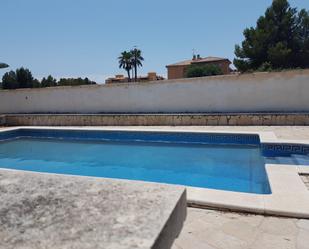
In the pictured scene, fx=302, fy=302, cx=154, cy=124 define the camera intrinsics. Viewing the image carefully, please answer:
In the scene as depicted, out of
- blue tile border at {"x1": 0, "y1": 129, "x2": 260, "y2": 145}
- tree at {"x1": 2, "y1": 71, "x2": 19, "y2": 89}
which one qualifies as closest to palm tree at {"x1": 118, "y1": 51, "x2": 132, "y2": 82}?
tree at {"x1": 2, "y1": 71, "x2": 19, "y2": 89}

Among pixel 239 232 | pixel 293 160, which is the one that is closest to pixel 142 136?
pixel 293 160

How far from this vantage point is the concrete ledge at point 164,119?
10344 millimetres

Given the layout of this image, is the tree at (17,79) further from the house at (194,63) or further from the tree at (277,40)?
the tree at (277,40)

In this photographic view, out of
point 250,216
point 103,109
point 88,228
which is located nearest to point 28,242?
point 88,228

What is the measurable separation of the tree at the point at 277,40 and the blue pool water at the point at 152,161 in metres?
12.9

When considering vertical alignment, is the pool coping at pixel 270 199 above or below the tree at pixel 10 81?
below

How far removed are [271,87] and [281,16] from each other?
1075cm

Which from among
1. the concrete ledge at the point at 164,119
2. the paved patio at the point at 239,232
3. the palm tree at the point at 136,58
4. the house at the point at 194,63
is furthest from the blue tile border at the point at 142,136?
the palm tree at the point at 136,58

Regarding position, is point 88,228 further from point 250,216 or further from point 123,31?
point 123,31

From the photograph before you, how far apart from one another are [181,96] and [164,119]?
2030 millimetres

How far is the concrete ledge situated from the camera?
1034cm

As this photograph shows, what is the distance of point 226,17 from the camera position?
1895cm

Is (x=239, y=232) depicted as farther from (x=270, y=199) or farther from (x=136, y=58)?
(x=136, y=58)

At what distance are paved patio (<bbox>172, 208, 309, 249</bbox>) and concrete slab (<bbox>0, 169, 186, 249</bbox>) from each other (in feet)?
3.24
